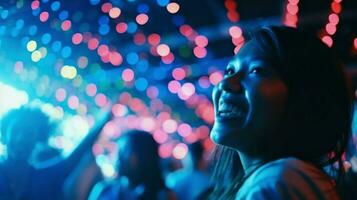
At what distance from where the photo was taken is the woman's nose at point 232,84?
1285mm

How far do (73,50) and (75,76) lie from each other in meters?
0.36

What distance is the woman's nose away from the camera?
50.6 inches

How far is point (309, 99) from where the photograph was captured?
1.25 metres

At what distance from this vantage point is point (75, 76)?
6508mm

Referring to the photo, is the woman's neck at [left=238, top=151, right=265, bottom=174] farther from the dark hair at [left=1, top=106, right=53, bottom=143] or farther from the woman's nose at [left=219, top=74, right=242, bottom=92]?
the dark hair at [left=1, top=106, right=53, bottom=143]

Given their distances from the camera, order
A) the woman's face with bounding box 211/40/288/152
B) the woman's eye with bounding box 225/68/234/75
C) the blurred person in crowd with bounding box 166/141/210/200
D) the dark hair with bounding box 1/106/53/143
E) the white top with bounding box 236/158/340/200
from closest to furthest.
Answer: the white top with bounding box 236/158/340/200
the woman's face with bounding box 211/40/288/152
the woman's eye with bounding box 225/68/234/75
the dark hair with bounding box 1/106/53/143
the blurred person in crowd with bounding box 166/141/210/200

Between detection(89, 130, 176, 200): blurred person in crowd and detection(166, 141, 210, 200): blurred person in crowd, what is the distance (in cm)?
83

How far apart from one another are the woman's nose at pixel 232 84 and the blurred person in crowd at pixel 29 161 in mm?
1487

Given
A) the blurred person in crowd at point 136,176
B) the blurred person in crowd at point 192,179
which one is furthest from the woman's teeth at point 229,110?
the blurred person in crowd at point 192,179

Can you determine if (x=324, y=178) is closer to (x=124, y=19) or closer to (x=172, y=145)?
(x=124, y=19)

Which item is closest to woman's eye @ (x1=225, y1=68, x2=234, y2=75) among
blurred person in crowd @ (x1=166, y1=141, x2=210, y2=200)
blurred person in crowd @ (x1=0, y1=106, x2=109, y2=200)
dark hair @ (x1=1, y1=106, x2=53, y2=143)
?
blurred person in crowd @ (x1=0, y1=106, x2=109, y2=200)

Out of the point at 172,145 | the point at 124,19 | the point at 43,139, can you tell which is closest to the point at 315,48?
the point at 43,139

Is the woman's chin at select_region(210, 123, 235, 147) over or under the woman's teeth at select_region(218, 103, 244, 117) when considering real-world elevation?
under

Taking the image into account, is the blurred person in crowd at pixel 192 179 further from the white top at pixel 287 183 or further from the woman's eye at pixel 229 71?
the white top at pixel 287 183
